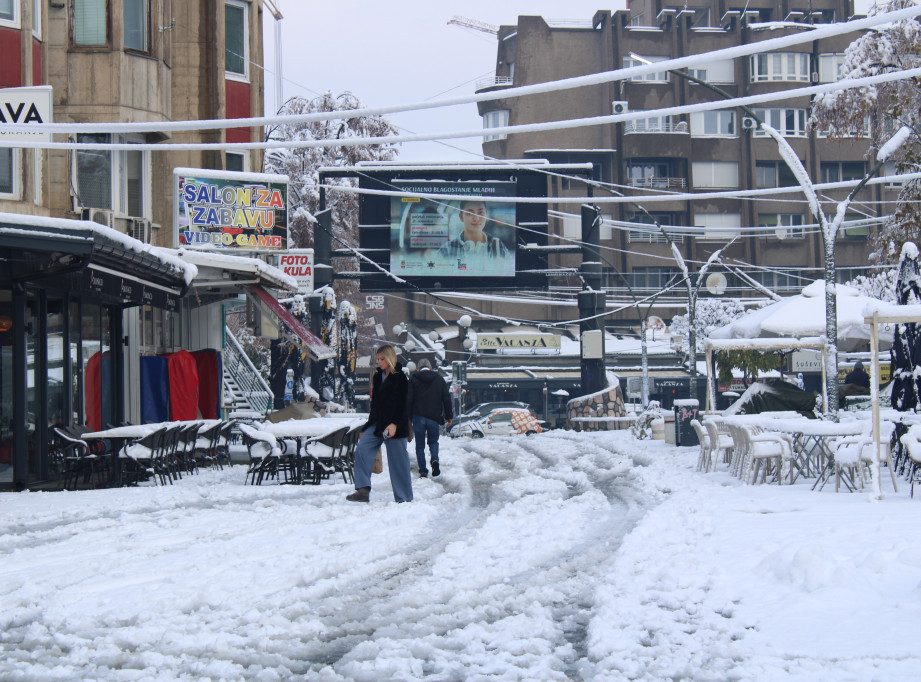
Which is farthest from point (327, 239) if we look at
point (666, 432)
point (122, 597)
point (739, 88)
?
point (739, 88)

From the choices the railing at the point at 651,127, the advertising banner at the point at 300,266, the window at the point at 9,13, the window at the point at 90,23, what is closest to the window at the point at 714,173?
the railing at the point at 651,127

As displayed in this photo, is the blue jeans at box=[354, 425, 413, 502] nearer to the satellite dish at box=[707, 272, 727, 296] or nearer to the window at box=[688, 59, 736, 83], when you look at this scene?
the satellite dish at box=[707, 272, 727, 296]

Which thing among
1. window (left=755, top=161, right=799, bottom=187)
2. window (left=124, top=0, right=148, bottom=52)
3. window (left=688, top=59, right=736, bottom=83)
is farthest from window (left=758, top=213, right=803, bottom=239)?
window (left=124, top=0, right=148, bottom=52)

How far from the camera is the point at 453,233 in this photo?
3894 centimetres

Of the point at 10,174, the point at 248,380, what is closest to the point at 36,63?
the point at 10,174

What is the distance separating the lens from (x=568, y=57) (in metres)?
63.3

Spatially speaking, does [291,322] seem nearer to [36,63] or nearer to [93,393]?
[93,393]

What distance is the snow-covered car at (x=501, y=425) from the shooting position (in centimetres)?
3838

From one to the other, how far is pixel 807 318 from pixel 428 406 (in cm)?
803

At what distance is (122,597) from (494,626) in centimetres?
255

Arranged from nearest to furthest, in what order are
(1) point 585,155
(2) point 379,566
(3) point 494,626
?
(3) point 494,626
(2) point 379,566
(1) point 585,155

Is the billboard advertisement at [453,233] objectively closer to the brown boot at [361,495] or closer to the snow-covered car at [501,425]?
the snow-covered car at [501,425]

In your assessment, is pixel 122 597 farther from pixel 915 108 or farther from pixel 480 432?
pixel 480 432

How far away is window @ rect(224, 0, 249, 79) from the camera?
2745cm
